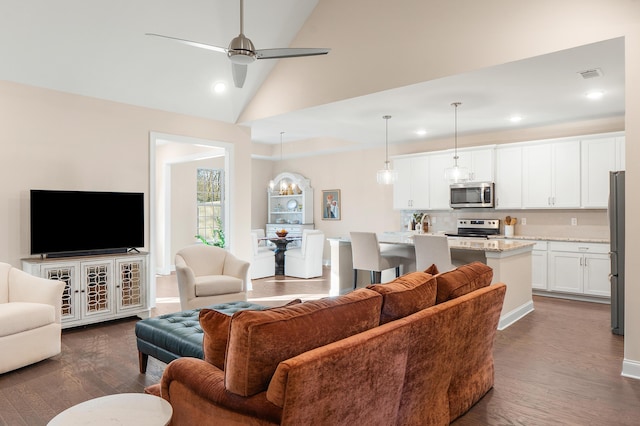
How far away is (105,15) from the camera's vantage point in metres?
4.39

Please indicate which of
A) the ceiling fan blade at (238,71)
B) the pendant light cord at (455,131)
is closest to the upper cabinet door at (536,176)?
the pendant light cord at (455,131)

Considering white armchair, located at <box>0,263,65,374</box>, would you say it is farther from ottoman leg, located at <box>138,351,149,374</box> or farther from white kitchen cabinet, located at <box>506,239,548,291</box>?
white kitchen cabinet, located at <box>506,239,548,291</box>

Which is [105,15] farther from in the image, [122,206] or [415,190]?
[415,190]

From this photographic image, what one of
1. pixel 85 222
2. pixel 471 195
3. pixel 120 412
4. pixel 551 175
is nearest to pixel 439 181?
pixel 471 195

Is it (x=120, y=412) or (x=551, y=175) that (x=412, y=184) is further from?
(x=120, y=412)

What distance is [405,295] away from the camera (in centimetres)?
220

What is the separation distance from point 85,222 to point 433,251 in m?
3.95

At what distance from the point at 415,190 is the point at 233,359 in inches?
259

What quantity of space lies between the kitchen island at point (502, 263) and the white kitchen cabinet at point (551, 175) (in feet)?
5.02

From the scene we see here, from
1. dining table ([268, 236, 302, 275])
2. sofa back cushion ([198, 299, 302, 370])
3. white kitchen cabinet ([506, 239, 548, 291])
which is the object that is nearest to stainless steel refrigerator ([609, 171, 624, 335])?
white kitchen cabinet ([506, 239, 548, 291])

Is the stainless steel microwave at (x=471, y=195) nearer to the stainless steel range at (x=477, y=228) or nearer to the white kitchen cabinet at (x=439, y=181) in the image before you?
the white kitchen cabinet at (x=439, y=181)

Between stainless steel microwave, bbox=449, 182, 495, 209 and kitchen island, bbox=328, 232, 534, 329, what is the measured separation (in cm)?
163

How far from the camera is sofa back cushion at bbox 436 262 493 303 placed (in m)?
2.55

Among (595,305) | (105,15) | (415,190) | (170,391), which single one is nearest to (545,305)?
(595,305)
